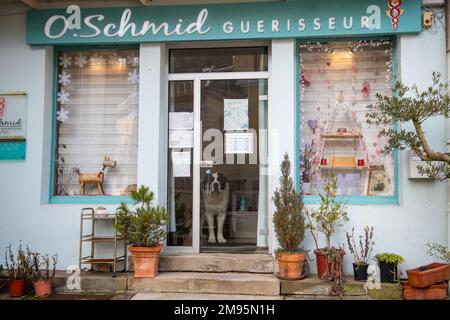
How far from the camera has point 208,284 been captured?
233 inches

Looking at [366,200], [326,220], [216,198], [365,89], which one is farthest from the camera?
[216,198]

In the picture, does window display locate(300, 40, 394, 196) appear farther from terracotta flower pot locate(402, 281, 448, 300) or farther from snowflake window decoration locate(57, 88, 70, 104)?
snowflake window decoration locate(57, 88, 70, 104)

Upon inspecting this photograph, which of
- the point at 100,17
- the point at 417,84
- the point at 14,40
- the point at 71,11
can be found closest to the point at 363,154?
the point at 417,84

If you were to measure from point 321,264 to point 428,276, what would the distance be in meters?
1.23

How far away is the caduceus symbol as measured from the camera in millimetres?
6305

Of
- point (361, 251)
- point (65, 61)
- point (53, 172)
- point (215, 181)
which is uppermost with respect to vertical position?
point (65, 61)

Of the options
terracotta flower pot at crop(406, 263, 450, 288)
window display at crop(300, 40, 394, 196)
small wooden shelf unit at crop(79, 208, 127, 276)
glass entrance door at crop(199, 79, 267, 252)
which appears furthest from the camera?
glass entrance door at crop(199, 79, 267, 252)

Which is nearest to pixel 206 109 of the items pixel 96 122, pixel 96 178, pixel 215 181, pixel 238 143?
pixel 238 143

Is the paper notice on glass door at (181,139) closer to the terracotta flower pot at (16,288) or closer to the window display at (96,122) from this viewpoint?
the window display at (96,122)

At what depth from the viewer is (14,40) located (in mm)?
6887

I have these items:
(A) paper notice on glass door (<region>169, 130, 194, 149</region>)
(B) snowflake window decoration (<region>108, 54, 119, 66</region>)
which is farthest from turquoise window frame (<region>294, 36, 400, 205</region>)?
(B) snowflake window decoration (<region>108, 54, 119, 66</region>)

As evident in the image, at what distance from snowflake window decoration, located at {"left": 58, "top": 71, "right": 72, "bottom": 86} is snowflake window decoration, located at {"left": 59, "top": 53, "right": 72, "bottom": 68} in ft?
0.39

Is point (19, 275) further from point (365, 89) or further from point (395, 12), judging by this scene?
point (395, 12)

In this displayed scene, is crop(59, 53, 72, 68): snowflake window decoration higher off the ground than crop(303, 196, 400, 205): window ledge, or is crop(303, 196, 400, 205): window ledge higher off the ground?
crop(59, 53, 72, 68): snowflake window decoration
